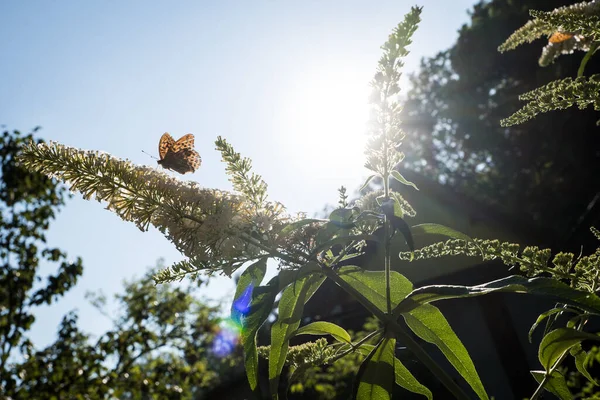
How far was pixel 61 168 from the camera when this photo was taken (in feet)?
3.62

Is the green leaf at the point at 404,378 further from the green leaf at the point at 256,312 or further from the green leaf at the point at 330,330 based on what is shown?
the green leaf at the point at 256,312

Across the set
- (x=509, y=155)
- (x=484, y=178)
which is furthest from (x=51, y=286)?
(x=484, y=178)

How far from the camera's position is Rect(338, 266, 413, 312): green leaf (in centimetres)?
87

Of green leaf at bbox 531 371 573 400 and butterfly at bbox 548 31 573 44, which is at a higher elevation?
butterfly at bbox 548 31 573 44

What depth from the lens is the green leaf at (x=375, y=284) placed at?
0.87 m

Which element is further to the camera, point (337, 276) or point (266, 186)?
point (266, 186)

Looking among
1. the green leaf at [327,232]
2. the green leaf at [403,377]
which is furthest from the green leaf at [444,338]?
the green leaf at [327,232]

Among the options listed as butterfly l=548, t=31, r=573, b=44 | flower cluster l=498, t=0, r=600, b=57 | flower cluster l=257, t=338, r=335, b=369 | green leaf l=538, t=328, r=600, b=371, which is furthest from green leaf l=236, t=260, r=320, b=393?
butterfly l=548, t=31, r=573, b=44

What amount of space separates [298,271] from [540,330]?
7.08 meters

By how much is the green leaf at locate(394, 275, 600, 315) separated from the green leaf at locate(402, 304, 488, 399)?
11 cm

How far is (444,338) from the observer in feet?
2.77

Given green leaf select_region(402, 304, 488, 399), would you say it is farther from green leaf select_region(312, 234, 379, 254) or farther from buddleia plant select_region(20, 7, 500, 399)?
green leaf select_region(312, 234, 379, 254)

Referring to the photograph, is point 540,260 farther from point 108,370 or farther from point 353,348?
point 108,370

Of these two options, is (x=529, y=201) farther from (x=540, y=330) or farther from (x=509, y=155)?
(x=540, y=330)
